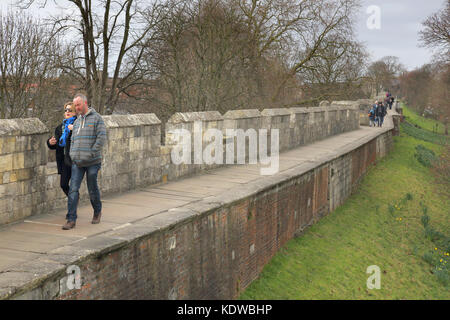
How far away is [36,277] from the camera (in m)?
4.10

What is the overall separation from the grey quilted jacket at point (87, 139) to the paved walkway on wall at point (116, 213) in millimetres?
713

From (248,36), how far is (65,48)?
7.23 metres

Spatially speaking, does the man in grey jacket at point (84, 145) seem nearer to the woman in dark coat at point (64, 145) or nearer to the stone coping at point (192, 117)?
the woman in dark coat at point (64, 145)

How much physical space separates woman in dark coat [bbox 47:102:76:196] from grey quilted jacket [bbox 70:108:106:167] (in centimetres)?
24

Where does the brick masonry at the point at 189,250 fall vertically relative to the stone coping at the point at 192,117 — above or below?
below

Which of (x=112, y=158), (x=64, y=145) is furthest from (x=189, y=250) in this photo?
(x=112, y=158)

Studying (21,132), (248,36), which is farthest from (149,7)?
(21,132)

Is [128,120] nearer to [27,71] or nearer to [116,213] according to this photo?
[116,213]

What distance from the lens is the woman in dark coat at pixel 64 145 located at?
606cm

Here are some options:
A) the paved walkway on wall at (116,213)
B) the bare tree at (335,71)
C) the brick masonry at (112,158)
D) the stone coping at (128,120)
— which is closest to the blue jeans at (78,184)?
the paved walkway on wall at (116,213)

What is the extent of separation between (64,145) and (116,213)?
105cm

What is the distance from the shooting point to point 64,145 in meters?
6.09

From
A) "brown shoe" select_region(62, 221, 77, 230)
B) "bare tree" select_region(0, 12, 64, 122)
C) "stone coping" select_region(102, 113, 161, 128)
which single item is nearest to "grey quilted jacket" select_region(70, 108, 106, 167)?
"brown shoe" select_region(62, 221, 77, 230)
